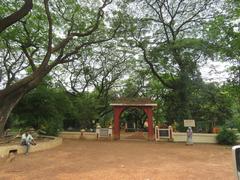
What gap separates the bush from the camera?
17.6 m

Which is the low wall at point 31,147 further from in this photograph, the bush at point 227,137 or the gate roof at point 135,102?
the bush at point 227,137

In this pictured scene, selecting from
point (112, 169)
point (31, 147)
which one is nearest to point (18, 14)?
point (31, 147)

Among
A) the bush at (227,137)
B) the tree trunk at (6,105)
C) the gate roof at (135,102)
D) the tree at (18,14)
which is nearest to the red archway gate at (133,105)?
the gate roof at (135,102)

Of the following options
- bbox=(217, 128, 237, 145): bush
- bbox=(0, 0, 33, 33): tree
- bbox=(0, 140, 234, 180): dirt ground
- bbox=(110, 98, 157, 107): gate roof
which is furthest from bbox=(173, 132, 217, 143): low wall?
bbox=(0, 0, 33, 33): tree

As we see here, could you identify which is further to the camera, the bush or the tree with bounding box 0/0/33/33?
the bush

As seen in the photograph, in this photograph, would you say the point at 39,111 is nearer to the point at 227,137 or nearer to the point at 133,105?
the point at 133,105

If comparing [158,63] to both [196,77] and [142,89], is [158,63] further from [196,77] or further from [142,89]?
[142,89]

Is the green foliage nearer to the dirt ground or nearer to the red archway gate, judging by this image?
the red archway gate

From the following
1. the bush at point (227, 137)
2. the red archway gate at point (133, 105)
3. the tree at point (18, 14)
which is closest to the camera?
the tree at point (18, 14)

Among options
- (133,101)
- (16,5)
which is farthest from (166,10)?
(16,5)

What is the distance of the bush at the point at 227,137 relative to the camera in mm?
17578

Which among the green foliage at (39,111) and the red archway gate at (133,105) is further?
the red archway gate at (133,105)

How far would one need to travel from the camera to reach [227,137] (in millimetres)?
17656

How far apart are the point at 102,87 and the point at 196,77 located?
10.5 m
